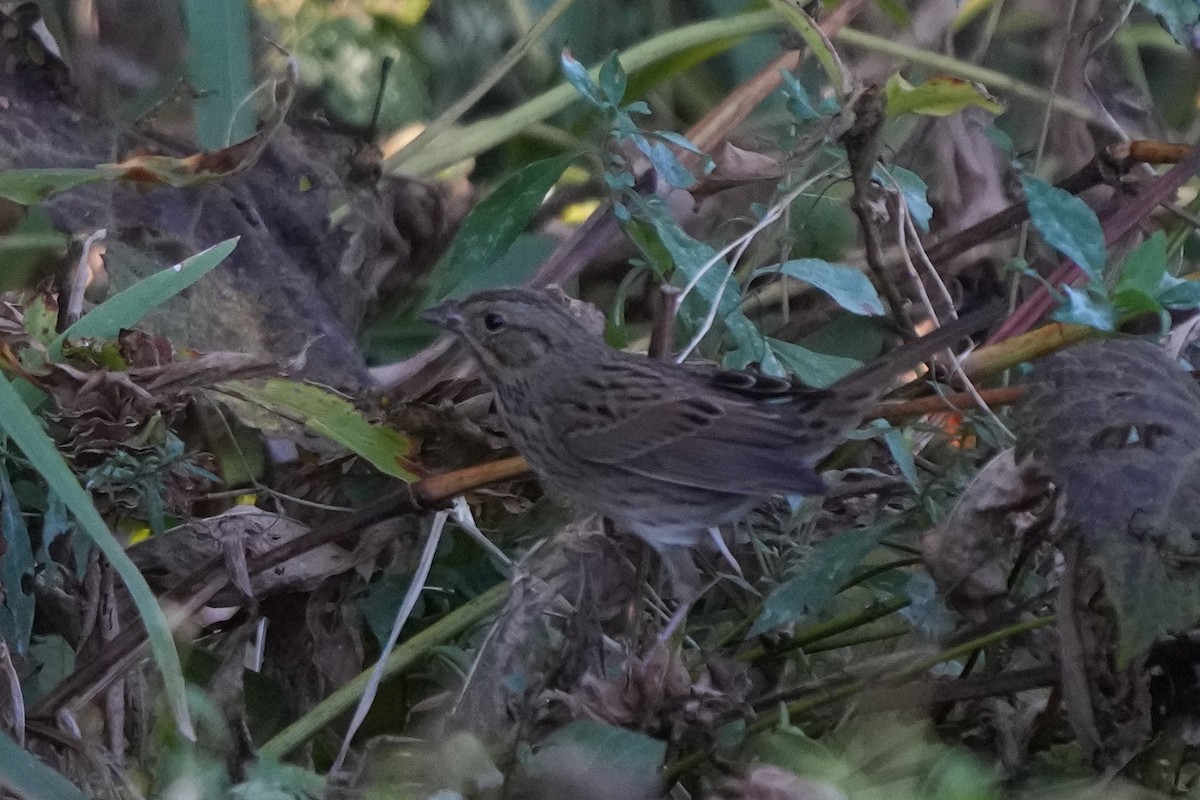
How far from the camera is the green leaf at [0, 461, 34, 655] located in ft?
5.83

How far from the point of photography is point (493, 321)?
248 centimetres

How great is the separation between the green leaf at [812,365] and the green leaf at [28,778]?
1267 mm

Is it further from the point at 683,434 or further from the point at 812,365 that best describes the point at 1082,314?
the point at 683,434

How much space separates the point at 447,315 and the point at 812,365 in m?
0.66

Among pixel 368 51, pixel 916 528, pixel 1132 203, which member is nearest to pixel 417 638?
pixel 916 528

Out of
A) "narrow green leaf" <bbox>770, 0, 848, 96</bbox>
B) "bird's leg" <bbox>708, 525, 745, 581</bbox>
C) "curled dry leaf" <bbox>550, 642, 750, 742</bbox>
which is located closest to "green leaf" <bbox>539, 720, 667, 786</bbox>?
"curled dry leaf" <bbox>550, 642, 750, 742</bbox>

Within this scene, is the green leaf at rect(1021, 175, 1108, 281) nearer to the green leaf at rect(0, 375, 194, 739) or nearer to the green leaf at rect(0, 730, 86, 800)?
the green leaf at rect(0, 375, 194, 739)

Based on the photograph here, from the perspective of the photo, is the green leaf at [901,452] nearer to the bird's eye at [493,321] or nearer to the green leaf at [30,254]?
the bird's eye at [493,321]

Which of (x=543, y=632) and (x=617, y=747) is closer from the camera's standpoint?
(x=617, y=747)

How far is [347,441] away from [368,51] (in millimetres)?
1499

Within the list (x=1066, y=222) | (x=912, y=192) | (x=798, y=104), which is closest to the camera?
(x=1066, y=222)

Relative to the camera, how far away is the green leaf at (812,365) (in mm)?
2240

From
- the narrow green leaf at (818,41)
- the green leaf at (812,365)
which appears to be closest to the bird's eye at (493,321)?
Result: the green leaf at (812,365)

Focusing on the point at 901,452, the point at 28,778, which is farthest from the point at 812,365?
the point at 28,778
